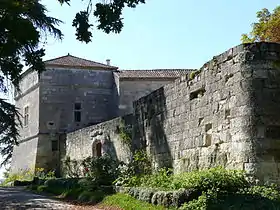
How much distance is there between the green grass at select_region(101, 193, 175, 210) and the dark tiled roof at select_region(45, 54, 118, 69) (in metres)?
19.3

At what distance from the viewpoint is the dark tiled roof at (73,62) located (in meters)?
28.9

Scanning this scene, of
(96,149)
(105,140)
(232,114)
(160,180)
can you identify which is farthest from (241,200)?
(96,149)

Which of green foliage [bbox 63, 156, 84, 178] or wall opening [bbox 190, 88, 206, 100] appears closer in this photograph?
wall opening [bbox 190, 88, 206, 100]

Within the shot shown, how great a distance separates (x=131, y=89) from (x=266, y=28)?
16334 mm

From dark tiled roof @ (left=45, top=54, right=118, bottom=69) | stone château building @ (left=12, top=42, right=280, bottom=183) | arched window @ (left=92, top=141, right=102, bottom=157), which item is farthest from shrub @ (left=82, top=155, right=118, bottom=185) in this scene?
dark tiled roof @ (left=45, top=54, right=118, bottom=69)

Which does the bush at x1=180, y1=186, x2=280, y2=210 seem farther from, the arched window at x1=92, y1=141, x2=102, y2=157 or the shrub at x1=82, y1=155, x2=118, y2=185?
the arched window at x1=92, y1=141, x2=102, y2=157

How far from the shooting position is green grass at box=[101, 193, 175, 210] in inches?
328

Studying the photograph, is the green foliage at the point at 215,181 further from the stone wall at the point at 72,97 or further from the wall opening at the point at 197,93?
the stone wall at the point at 72,97

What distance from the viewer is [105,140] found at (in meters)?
17.6

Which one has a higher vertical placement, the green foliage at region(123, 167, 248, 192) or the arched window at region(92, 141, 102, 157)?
the arched window at region(92, 141, 102, 157)

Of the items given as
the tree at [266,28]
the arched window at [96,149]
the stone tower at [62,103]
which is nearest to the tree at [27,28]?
the tree at [266,28]

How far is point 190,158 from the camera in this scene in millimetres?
10211

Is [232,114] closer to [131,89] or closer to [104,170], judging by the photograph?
[104,170]

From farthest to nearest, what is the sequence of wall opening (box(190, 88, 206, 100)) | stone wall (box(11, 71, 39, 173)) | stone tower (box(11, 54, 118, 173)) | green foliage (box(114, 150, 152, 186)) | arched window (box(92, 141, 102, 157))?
stone wall (box(11, 71, 39, 173)) < stone tower (box(11, 54, 118, 173)) < arched window (box(92, 141, 102, 157)) < green foliage (box(114, 150, 152, 186)) < wall opening (box(190, 88, 206, 100))
